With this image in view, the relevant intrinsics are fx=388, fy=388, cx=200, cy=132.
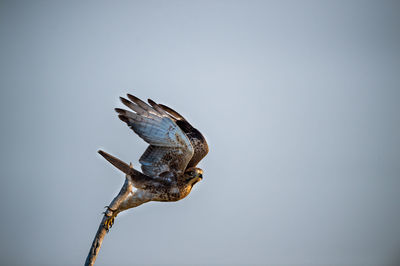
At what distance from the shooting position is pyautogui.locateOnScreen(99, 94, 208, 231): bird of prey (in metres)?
2.68

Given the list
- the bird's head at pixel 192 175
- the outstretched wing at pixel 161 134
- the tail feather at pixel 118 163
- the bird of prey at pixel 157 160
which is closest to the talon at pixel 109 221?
the bird of prey at pixel 157 160

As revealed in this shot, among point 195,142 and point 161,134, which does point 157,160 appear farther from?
point 195,142

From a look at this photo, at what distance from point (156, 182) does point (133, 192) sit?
18 centimetres

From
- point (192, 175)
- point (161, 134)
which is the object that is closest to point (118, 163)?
point (161, 134)

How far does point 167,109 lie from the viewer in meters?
3.11

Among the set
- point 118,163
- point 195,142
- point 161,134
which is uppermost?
point 195,142

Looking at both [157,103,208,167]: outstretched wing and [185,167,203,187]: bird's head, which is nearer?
[185,167,203,187]: bird's head

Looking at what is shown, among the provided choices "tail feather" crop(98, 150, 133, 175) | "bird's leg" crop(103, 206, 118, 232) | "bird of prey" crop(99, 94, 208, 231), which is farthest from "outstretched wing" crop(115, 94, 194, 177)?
"bird's leg" crop(103, 206, 118, 232)

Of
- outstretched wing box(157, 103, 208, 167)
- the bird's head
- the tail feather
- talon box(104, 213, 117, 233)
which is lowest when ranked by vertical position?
talon box(104, 213, 117, 233)

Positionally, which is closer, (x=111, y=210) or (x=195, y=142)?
(x=111, y=210)

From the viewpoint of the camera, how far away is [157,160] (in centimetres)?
277

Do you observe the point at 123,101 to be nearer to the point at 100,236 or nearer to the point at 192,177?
the point at 192,177

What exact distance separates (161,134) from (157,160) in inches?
8.0

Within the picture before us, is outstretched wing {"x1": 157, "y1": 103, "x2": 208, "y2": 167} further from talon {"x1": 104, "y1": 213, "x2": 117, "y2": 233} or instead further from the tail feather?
talon {"x1": 104, "y1": 213, "x2": 117, "y2": 233}
